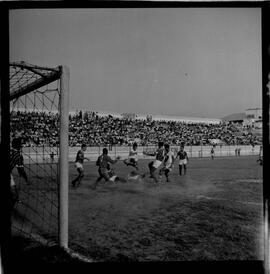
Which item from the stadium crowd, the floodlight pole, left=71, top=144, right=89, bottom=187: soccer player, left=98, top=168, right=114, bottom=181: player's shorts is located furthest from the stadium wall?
the floodlight pole

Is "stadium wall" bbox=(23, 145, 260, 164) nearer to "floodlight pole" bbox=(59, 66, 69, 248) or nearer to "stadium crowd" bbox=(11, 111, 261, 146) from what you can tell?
"stadium crowd" bbox=(11, 111, 261, 146)

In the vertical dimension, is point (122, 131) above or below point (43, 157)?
above

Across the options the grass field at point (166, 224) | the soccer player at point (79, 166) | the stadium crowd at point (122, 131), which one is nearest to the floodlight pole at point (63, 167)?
the grass field at point (166, 224)

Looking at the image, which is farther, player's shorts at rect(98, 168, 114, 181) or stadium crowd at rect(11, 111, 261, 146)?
stadium crowd at rect(11, 111, 261, 146)

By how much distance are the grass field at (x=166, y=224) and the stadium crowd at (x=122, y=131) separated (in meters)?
4.64

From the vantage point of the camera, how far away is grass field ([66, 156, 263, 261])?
477 centimetres

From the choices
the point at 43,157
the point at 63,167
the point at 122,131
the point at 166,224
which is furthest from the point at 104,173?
the point at 122,131

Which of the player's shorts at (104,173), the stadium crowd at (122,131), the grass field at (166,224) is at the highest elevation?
the stadium crowd at (122,131)

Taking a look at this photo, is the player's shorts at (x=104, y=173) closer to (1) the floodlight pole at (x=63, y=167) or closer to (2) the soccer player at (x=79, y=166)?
(2) the soccer player at (x=79, y=166)

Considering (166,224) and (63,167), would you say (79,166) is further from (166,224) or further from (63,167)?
(63,167)

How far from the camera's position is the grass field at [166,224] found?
4773mm

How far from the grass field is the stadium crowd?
4638 mm

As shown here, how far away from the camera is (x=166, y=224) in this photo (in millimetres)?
5938

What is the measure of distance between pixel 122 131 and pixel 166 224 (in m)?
19.0
